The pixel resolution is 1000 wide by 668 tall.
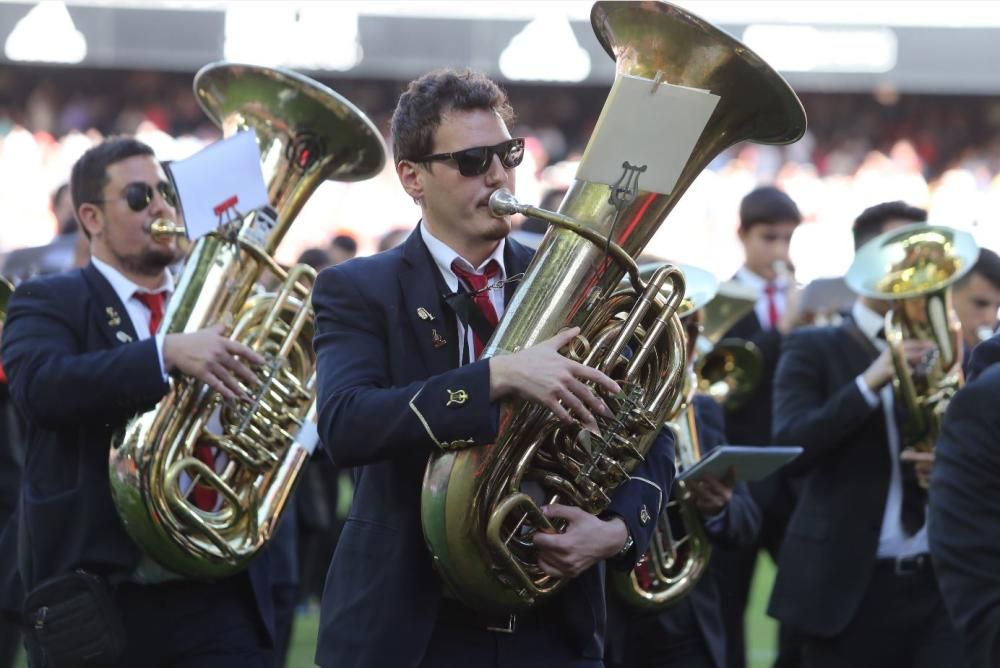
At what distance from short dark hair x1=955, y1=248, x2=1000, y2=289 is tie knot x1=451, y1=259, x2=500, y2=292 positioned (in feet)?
10.9

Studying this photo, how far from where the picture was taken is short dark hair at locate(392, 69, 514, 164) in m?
3.80

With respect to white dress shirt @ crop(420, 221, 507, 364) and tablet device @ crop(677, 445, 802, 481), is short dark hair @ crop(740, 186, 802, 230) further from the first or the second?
white dress shirt @ crop(420, 221, 507, 364)

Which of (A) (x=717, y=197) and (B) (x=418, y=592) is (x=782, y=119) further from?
(A) (x=717, y=197)

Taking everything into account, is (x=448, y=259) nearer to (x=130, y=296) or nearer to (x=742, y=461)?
(x=742, y=461)

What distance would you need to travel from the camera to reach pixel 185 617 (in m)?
4.85

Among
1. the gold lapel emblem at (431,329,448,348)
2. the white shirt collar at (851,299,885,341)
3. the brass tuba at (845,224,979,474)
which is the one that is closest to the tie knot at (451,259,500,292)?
the gold lapel emblem at (431,329,448,348)

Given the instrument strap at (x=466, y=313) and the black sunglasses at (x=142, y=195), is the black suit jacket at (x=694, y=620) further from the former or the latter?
the black sunglasses at (x=142, y=195)

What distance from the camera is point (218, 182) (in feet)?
15.8

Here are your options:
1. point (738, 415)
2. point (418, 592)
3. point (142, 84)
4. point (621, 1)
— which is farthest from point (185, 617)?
point (142, 84)

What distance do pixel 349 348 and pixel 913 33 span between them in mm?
18618

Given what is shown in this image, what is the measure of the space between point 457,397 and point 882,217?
3.74 metres

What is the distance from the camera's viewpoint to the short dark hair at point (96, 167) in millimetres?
5359

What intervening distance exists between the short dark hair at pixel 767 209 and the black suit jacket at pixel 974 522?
472cm

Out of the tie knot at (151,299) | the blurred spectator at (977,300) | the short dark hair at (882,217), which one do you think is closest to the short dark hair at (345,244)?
the short dark hair at (882,217)
